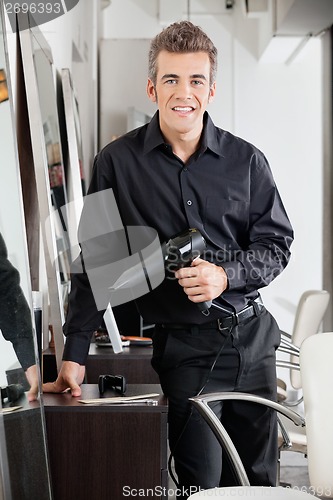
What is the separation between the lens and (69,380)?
6.67 feet

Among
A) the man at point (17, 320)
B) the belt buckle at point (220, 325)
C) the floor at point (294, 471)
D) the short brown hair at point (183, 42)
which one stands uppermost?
the short brown hair at point (183, 42)

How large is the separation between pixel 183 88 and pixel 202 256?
1.44 feet

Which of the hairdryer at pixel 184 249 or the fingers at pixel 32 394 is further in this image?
the hairdryer at pixel 184 249

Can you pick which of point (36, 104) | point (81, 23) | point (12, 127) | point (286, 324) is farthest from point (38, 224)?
point (286, 324)

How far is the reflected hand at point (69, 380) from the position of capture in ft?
6.63

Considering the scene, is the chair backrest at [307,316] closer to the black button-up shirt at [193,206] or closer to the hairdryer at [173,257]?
the black button-up shirt at [193,206]

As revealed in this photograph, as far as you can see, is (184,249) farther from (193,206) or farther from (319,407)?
(319,407)

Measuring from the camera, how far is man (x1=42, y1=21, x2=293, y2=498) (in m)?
2.00

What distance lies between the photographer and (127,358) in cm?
286

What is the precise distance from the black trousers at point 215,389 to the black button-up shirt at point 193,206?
0.07 meters

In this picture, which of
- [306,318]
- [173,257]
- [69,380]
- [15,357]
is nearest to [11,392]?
[15,357]

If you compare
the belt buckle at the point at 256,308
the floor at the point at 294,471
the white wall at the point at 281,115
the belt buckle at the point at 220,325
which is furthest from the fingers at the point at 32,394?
the white wall at the point at 281,115

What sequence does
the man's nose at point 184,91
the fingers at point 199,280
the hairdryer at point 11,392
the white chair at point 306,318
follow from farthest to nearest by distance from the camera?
the white chair at point 306,318, the man's nose at point 184,91, the fingers at point 199,280, the hairdryer at point 11,392

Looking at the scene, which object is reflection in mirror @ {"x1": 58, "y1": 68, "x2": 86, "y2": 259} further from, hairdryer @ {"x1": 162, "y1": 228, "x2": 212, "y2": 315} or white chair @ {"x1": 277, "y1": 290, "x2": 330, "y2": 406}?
hairdryer @ {"x1": 162, "y1": 228, "x2": 212, "y2": 315}
